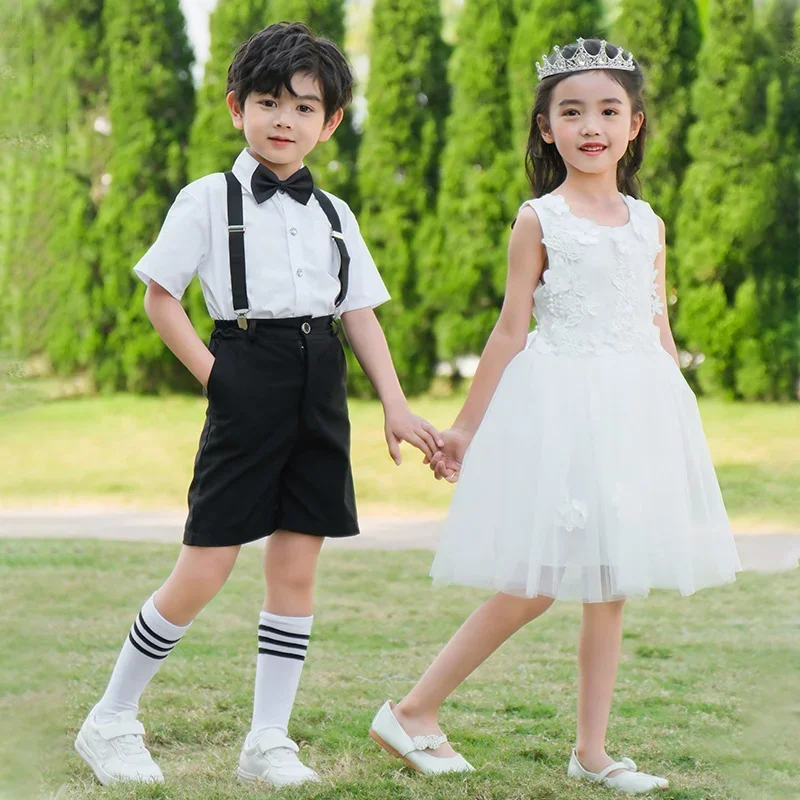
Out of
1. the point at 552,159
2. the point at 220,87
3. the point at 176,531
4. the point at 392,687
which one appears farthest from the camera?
the point at 220,87

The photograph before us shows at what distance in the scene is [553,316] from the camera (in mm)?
2486

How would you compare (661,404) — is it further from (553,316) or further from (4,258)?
(4,258)

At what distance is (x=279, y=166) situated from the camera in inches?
99.2

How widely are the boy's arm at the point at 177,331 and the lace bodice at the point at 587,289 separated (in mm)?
710

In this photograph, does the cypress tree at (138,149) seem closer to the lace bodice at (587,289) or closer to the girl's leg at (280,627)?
the girl's leg at (280,627)

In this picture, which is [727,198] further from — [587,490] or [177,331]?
[177,331]

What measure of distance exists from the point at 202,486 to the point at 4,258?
6.78 meters

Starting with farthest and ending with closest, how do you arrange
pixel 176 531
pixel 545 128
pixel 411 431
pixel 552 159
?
pixel 176 531 → pixel 552 159 → pixel 545 128 → pixel 411 431

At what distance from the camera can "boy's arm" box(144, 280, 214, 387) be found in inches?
94.8

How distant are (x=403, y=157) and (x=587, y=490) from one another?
620 cm

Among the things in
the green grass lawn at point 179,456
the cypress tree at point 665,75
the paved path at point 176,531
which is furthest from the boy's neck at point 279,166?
the cypress tree at point 665,75

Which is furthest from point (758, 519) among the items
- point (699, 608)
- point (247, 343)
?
point (247, 343)

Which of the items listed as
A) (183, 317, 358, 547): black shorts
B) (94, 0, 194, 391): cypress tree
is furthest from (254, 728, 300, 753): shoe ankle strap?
(94, 0, 194, 391): cypress tree

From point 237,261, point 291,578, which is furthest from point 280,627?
point 237,261
